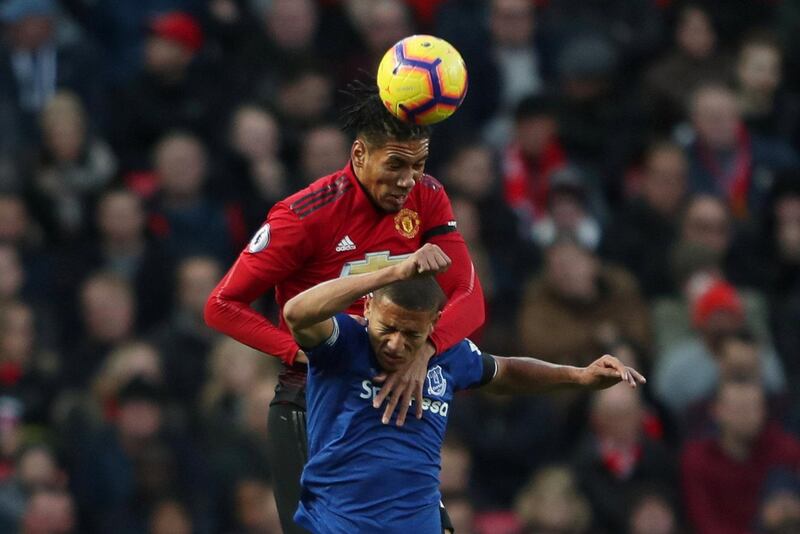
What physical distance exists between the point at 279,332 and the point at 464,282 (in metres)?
0.77

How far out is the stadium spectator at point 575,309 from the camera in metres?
11.6

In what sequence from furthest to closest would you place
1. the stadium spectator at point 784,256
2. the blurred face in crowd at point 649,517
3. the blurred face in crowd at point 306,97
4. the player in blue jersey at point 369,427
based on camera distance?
the blurred face in crowd at point 306,97 < the stadium spectator at point 784,256 < the blurred face in crowd at point 649,517 < the player in blue jersey at point 369,427

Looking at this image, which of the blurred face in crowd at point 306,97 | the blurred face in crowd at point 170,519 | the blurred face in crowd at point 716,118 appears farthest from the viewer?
the blurred face in crowd at point 306,97

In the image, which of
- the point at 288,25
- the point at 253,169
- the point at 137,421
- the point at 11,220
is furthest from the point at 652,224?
the point at 11,220

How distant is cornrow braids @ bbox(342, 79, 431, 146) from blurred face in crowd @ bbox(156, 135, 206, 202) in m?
4.97

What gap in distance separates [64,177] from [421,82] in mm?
5607

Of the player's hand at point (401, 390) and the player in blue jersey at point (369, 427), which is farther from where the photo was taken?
the player's hand at point (401, 390)

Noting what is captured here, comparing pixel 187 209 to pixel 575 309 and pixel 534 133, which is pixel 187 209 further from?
pixel 575 309

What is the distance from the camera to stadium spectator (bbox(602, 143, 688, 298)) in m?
12.3

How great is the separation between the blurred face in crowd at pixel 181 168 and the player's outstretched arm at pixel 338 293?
586cm

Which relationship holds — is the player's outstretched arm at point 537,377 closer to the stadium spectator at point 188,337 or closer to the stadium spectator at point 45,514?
the stadium spectator at point 45,514

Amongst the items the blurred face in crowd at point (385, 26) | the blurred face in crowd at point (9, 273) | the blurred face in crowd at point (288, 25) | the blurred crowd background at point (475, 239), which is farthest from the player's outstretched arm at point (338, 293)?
the blurred face in crowd at point (288, 25)

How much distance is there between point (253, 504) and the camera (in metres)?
10.7

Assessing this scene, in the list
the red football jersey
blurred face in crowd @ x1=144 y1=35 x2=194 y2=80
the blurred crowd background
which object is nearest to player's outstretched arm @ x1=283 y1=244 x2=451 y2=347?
the red football jersey
